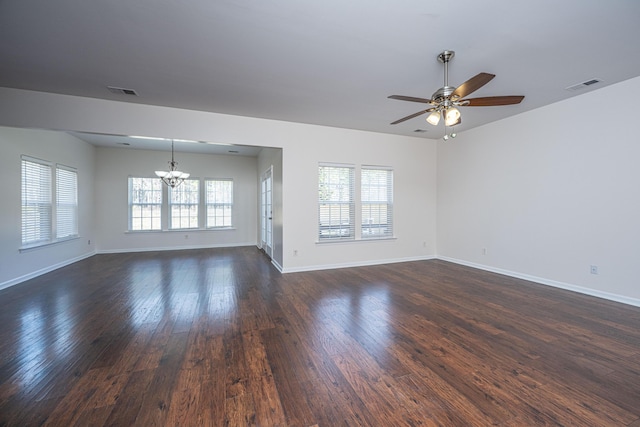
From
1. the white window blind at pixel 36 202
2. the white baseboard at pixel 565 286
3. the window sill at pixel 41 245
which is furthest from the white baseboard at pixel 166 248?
the white baseboard at pixel 565 286

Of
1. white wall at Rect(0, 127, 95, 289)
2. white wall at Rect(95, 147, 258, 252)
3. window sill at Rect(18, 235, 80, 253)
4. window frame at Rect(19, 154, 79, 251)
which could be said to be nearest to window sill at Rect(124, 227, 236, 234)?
white wall at Rect(95, 147, 258, 252)

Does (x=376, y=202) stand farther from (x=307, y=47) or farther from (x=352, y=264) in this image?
(x=307, y=47)

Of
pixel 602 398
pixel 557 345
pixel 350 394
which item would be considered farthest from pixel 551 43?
pixel 350 394

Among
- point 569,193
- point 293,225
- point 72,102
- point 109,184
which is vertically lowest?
point 293,225

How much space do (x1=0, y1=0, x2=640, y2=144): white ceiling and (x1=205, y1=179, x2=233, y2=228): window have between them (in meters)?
4.42

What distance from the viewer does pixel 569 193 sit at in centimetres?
395

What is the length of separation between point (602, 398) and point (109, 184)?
989 centimetres

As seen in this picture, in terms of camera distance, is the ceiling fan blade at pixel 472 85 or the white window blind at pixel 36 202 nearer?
the ceiling fan blade at pixel 472 85

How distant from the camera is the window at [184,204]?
7848mm

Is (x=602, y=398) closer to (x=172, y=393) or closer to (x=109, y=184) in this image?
(x=172, y=393)

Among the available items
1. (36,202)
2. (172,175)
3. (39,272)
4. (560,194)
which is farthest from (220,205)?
(560,194)

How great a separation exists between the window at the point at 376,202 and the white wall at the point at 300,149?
0.19 m

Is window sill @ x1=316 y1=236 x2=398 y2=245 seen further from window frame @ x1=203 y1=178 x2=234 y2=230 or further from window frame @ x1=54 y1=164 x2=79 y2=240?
window frame @ x1=54 y1=164 x2=79 y2=240

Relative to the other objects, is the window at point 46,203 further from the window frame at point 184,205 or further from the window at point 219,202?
the window at point 219,202
